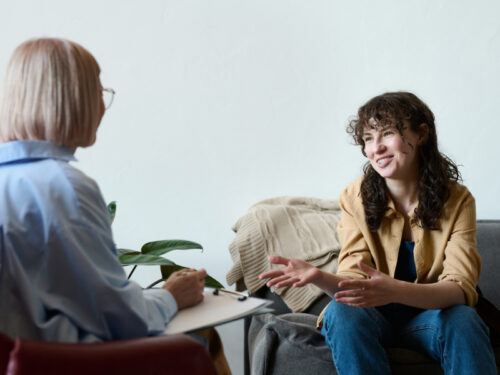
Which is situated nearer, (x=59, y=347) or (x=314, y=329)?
(x=59, y=347)

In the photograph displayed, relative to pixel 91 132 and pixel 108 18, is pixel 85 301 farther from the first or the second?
pixel 108 18

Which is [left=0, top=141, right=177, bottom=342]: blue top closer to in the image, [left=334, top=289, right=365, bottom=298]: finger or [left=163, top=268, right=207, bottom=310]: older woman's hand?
[left=163, top=268, right=207, bottom=310]: older woman's hand

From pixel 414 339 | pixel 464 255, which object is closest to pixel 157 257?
pixel 414 339

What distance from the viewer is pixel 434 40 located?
103 inches

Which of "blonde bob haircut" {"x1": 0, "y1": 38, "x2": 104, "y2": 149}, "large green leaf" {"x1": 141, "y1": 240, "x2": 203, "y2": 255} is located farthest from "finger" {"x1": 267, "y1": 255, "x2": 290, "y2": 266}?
"blonde bob haircut" {"x1": 0, "y1": 38, "x2": 104, "y2": 149}

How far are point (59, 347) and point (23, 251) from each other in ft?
0.69

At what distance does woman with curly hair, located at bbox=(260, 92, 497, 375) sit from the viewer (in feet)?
4.87

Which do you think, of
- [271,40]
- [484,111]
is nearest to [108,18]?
[271,40]

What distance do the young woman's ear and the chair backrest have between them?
1.38 metres

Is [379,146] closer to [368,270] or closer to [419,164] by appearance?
[419,164]

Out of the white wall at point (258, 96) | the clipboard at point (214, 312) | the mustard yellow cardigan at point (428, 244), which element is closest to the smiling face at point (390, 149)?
the mustard yellow cardigan at point (428, 244)

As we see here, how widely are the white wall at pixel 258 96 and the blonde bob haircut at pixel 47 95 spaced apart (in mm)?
1487

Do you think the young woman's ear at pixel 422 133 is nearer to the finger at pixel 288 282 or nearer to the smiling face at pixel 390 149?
the smiling face at pixel 390 149

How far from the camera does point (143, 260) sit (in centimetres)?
165
